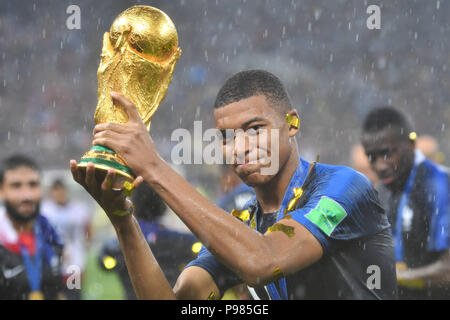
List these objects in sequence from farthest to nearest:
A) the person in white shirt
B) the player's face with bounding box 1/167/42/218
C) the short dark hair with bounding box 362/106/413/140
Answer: the person in white shirt, the player's face with bounding box 1/167/42/218, the short dark hair with bounding box 362/106/413/140

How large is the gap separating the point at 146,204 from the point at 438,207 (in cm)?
233

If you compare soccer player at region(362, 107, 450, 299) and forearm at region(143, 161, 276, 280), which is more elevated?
forearm at region(143, 161, 276, 280)

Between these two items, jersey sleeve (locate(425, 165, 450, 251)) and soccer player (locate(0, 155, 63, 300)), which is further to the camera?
soccer player (locate(0, 155, 63, 300))

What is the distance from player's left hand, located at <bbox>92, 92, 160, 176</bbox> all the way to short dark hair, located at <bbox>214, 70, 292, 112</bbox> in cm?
53

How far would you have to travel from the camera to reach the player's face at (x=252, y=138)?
A: 2314 mm

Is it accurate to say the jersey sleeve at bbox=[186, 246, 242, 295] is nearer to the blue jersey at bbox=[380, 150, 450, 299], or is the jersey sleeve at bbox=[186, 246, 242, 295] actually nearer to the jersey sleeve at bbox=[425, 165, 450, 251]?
the blue jersey at bbox=[380, 150, 450, 299]

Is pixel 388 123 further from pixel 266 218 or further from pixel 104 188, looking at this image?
pixel 104 188

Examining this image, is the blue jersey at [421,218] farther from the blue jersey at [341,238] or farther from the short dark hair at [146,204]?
the blue jersey at [341,238]

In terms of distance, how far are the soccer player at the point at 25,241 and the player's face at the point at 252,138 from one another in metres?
3.24

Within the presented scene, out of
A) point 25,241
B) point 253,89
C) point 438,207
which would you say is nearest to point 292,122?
point 253,89

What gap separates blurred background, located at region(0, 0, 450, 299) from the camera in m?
19.5

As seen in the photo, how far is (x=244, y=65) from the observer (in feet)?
67.3

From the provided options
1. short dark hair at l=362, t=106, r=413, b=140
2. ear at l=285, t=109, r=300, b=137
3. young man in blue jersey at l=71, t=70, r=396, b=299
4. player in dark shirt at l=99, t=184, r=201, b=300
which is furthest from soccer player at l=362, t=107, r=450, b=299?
ear at l=285, t=109, r=300, b=137

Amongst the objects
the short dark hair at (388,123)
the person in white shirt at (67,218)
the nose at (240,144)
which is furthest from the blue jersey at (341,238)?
the person in white shirt at (67,218)
